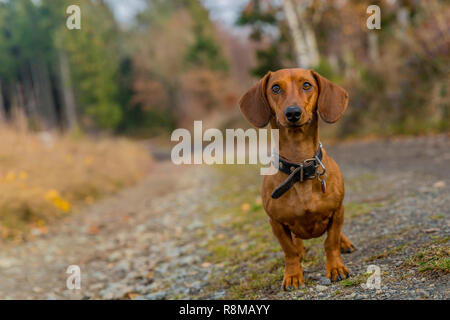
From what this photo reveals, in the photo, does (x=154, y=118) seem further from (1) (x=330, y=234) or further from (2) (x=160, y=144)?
(1) (x=330, y=234)

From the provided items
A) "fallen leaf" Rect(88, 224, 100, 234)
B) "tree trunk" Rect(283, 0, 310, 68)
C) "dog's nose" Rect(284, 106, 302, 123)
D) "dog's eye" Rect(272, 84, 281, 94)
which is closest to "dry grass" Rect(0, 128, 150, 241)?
"fallen leaf" Rect(88, 224, 100, 234)

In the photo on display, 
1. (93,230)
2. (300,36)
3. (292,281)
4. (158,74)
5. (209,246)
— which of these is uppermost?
(158,74)

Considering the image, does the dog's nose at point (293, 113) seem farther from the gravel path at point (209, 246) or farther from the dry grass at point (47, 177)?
the dry grass at point (47, 177)

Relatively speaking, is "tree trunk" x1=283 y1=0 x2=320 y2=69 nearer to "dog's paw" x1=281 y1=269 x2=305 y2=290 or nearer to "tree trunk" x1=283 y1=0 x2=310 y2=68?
"tree trunk" x1=283 y1=0 x2=310 y2=68

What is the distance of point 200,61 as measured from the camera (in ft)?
120

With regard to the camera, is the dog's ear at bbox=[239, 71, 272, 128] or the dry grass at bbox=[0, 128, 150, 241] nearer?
the dog's ear at bbox=[239, 71, 272, 128]

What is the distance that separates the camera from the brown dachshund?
9.78 ft

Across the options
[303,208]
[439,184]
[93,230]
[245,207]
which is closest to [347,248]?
[303,208]

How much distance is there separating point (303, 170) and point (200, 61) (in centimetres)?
3458

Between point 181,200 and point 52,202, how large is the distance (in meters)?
2.52

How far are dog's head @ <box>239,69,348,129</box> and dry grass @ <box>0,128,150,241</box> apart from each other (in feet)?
16.5

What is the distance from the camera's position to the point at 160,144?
36844 mm

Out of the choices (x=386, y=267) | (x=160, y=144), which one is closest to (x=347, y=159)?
(x=386, y=267)

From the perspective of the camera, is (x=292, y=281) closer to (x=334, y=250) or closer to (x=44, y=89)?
(x=334, y=250)
